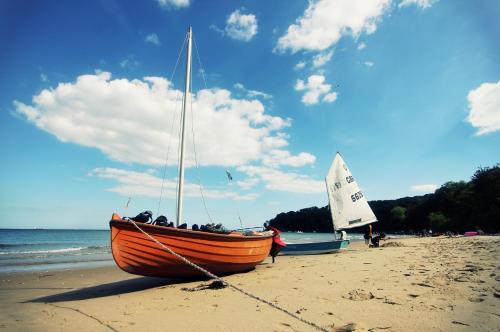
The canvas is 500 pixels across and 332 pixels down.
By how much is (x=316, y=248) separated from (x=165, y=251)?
40.1 ft

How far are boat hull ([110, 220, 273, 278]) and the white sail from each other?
436 inches

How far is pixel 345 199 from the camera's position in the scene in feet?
64.7

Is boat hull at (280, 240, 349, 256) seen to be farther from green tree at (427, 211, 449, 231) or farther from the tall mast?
green tree at (427, 211, 449, 231)

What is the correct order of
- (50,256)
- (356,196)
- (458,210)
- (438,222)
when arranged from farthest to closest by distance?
(438,222)
(458,210)
(50,256)
(356,196)

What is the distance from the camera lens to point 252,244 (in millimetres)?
11445

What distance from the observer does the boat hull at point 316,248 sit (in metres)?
18.1

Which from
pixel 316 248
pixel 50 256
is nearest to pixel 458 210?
pixel 316 248

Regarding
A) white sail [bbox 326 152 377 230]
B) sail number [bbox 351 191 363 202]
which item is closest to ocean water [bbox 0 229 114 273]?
white sail [bbox 326 152 377 230]

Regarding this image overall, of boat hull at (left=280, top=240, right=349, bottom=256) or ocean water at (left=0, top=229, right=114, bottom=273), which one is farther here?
ocean water at (left=0, top=229, right=114, bottom=273)

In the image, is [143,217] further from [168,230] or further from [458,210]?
[458,210]

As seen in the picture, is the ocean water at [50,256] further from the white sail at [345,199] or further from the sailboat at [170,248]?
the white sail at [345,199]

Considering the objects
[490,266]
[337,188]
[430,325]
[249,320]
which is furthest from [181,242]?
[337,188]

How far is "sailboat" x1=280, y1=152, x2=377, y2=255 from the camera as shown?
19.4 metres

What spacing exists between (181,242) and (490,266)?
30.5 feet
